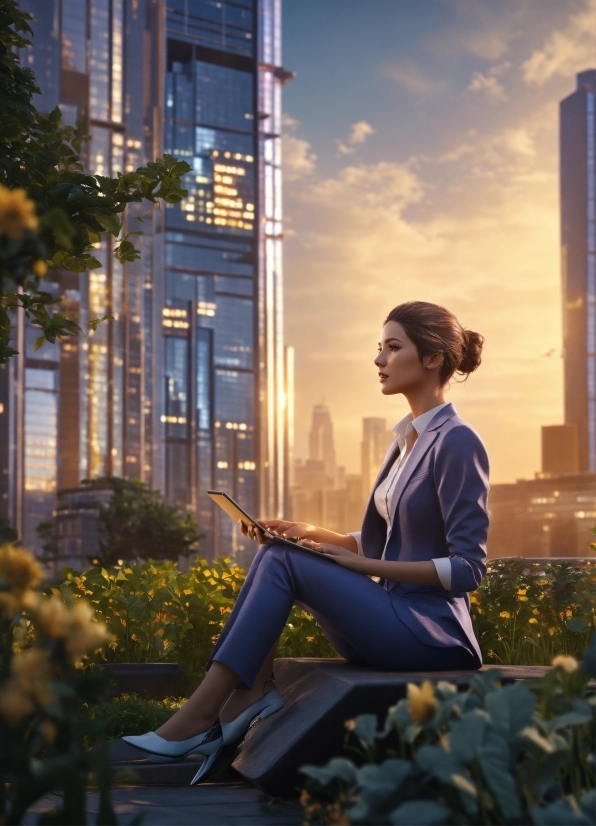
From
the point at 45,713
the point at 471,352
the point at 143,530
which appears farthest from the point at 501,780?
the point at 143,530

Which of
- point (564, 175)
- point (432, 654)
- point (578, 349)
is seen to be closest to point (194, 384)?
point (578, 349)

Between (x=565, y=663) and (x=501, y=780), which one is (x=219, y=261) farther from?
(x=501, y=780)

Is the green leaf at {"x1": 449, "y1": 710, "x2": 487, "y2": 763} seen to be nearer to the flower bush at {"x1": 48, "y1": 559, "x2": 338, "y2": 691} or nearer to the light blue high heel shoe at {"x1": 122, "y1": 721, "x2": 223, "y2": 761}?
the light blue high heel shoe at {"x1": 122, "y1": 721, "x2": 223, "y2": 761}

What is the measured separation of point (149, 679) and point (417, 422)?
80.6 inches

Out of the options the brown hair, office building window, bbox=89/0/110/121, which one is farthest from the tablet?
office building window, bbox=89/0/110/121

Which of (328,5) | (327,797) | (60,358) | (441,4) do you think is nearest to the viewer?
(327,797)

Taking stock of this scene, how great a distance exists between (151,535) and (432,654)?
28.7 m

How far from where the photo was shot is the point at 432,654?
2986 mm

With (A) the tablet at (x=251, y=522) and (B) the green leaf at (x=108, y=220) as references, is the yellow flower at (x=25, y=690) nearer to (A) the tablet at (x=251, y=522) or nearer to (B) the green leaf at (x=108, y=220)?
(A) the tablet at (x=251, y=522)

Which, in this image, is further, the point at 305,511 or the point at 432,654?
the point at 305,511

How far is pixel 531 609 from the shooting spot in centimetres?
494

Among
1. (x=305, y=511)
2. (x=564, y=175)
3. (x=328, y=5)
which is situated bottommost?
(x=305, y=511)

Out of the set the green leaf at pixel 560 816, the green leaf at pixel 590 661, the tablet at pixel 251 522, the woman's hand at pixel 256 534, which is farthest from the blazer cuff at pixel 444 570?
the green leaf at pixel 560 816

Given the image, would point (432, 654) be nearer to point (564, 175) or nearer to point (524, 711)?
point (524, 711)
